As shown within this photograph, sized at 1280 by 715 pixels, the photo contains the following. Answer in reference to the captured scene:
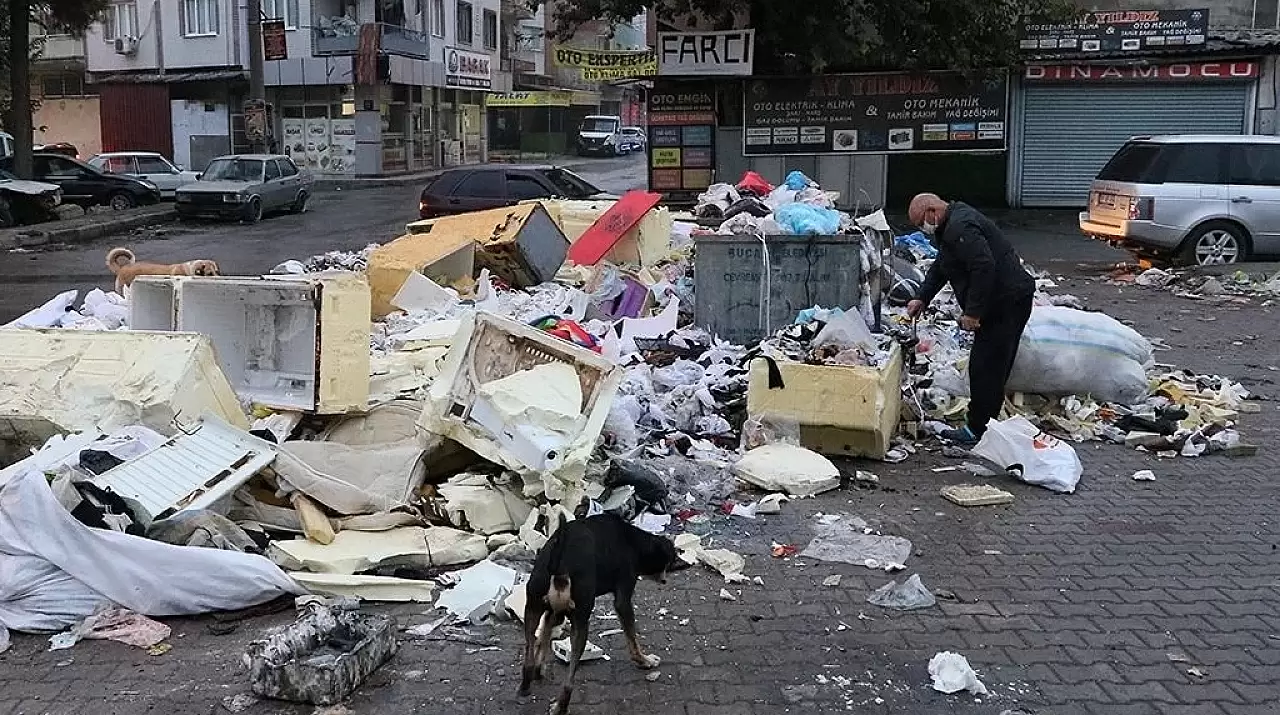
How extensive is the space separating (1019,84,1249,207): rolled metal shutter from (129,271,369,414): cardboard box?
1894cm

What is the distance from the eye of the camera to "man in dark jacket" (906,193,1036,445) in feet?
23.1

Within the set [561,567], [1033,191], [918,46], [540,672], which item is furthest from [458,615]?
[1033,191]

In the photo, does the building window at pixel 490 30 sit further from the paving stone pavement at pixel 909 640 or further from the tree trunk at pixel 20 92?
the paving stone pavement at pixel 909 640

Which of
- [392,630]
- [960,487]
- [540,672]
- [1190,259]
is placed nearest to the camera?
[540,672]

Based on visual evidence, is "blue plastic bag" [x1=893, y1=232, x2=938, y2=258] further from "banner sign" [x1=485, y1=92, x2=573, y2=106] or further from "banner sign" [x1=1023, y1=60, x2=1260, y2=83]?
"banner sign" [x1=485, y1=92, x2=573, y2=106]

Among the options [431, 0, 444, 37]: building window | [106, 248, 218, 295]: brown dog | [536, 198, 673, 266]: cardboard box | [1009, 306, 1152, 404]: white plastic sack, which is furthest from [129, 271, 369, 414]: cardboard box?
[431, 0, 444, 37]: building window

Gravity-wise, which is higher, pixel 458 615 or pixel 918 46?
pixel 918 46

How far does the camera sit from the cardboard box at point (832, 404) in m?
6.73

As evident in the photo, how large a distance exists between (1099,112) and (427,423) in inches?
782

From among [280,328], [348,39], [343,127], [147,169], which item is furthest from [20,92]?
[280,328]

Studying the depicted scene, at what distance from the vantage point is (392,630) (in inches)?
170

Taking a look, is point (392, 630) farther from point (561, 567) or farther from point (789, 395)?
point (789, 395)

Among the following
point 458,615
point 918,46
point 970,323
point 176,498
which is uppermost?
point 918,46

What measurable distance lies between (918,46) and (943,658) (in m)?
→ 17.0
